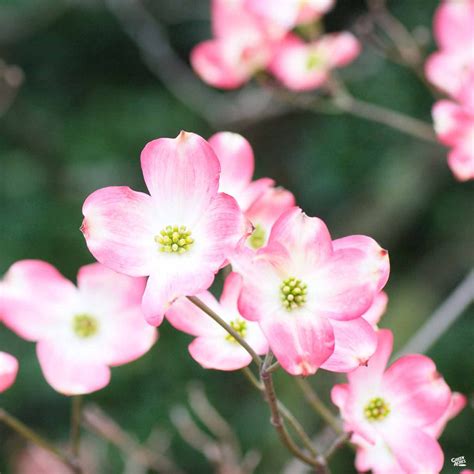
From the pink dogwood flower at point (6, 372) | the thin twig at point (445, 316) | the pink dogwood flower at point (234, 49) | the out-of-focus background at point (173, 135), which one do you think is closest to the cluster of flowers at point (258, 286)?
the pink dogwood flower at point (6, 372)

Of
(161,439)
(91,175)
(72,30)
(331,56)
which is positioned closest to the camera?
(331,56)

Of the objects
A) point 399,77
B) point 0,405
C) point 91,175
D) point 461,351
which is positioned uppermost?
point 399,77

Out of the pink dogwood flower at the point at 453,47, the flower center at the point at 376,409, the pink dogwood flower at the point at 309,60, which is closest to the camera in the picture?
the flower center at the point at 376,409

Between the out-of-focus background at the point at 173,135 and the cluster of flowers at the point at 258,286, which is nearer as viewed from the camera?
the cluster of flowers at the point at 258,286

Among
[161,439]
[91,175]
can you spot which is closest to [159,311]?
[161,439]

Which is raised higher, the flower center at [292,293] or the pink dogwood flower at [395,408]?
the flower center at [292,293]

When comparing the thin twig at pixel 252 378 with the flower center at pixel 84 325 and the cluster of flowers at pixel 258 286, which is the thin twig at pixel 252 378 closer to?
the cluster of flowers at pixel 258 286

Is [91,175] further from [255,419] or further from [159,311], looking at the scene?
[159,311]
